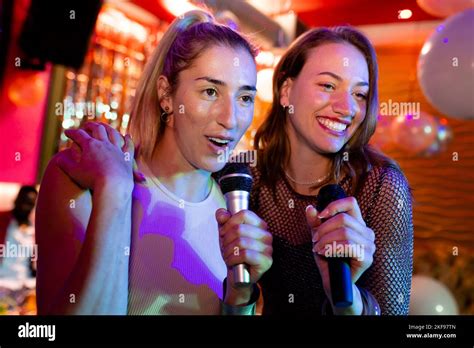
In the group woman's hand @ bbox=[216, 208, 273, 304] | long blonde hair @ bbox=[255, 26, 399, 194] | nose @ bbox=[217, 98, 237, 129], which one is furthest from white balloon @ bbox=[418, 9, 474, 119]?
woman's hand @ bbox=[216, 208, 273, 304]

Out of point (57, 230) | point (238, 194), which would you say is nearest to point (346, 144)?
point (238, 194)

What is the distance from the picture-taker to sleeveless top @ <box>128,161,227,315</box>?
1.18m

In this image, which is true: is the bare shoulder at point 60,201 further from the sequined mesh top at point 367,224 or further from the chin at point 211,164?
the sequined mesh top at point 367,224

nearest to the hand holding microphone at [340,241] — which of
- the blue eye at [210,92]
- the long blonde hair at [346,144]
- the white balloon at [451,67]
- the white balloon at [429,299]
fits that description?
the long blonde hair at [346,144]

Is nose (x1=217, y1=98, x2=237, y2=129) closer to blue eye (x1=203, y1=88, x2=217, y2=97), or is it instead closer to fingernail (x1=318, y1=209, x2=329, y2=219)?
blue eye (x1=203, y1=88, x2=217, y2=97)

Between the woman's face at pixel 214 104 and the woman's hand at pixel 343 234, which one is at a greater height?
the woman's face at pixel 214 104

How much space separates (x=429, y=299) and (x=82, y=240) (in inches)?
98.3

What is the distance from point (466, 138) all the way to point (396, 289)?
363 cm

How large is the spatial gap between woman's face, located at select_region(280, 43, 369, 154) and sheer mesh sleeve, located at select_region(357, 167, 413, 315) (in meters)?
0.18

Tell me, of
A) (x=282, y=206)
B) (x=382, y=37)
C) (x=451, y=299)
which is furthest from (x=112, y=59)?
(x=451, y=299)

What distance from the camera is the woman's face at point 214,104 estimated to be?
122 cm

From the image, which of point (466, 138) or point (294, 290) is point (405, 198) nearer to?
point (294, 290)

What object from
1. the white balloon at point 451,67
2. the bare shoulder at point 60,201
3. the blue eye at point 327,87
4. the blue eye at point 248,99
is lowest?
the bare shoulder at point 60,201

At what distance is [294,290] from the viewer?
132 centimetres
